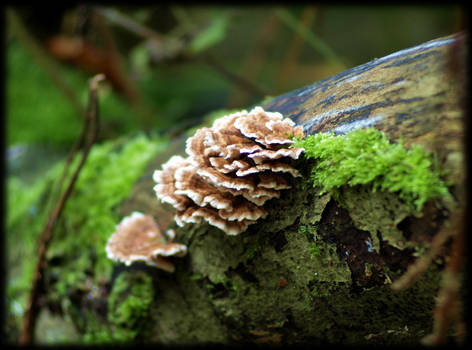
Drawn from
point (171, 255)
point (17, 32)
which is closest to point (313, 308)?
point (171, 255)

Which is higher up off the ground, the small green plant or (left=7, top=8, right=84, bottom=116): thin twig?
(left=7, top=8, right=84, bottom=116): thin twig

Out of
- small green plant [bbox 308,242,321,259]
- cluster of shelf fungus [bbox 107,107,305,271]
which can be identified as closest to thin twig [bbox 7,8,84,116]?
cluster of shelf fungus [bbox 107,107,305,271]

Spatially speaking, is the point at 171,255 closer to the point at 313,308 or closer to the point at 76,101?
the point at 313,308

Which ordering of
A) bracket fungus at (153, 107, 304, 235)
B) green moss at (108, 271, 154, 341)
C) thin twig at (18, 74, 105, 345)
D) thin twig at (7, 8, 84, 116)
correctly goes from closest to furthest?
bracket fungus at (153, 107, 304, 235) < green moss at (108, 271, 154, 341) < thin twig at (18, 74, 105, 345) < thin twig at (7, 8, 84, 116)

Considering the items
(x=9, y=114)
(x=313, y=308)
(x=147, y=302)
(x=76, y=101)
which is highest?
(x=9, y=114)

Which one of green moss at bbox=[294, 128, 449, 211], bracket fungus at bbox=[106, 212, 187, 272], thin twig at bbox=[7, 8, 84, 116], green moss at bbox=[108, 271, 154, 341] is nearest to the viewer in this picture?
green moss at bbox=[294, 128, 449, 211]

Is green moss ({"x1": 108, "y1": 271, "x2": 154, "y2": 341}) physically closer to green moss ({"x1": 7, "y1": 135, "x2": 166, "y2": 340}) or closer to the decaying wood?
the decaying wood

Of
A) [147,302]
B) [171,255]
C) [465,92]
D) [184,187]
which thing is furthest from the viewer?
[147,302]
